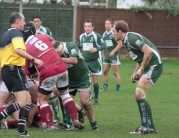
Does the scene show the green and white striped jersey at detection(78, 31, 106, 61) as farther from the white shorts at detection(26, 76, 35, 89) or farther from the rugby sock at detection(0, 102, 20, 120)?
the rugby sock at detection(0, 102, 20, 120)

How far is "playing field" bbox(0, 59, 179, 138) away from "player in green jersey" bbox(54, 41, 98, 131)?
15.7 inches

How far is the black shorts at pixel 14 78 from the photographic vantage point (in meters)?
9.63

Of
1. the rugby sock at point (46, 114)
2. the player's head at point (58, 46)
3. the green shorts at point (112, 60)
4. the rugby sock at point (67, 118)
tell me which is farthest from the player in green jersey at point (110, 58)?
the rugby sock at point (46, 114)

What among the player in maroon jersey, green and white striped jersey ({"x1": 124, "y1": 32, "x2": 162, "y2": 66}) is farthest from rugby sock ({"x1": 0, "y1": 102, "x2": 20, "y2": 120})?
green and white striped jersey ({"x1": 124, "y1": 32, "x2": 162, "y2": 66})

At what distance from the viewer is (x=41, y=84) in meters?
10.1

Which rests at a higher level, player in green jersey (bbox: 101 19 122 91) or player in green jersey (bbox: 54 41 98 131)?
player in green jersey (bbox: 54 41 98 131)

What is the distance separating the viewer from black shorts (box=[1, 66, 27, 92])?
9633 mm

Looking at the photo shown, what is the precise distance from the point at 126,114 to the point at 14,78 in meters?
4.15

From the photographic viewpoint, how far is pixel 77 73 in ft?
34.9

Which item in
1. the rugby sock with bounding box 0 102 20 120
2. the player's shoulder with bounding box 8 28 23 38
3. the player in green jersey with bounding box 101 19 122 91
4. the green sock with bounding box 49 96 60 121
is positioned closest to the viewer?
the player's shoulder with bounding box 8 28 23 38

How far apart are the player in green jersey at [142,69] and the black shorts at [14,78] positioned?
1862 mm

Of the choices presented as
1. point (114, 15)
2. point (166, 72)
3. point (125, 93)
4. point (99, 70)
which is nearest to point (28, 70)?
point (99, 70)

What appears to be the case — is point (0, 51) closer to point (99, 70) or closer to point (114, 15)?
point (99, 70)

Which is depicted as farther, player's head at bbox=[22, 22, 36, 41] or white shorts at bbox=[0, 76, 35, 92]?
white shorts at bbox=[0, 76, 35, 92]
